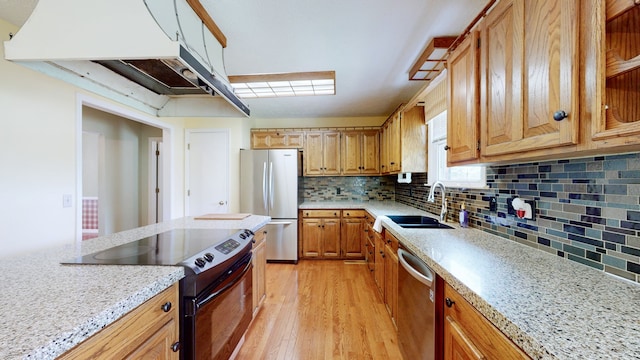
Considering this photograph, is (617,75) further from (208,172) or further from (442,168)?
(208,172)

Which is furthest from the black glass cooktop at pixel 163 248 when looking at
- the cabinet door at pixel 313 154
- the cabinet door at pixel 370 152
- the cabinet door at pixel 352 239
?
the cabinet door at pixel 370 152

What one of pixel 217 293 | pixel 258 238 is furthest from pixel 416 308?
pixel 258 238

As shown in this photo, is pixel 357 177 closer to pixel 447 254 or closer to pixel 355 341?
pixel 355 341

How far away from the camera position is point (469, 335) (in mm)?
842

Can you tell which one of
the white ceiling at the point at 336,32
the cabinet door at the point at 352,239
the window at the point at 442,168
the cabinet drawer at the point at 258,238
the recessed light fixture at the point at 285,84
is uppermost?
the white ceiling at the point at 336,32

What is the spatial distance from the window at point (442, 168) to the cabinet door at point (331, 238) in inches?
63.8

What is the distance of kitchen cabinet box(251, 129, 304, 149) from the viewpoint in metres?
4.03

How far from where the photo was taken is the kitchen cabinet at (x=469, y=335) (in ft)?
2.19

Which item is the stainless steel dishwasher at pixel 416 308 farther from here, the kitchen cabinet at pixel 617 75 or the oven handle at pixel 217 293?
the oven handle at pixel 217 293

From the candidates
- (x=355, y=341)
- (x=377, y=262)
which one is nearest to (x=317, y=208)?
(x=377, y=262)

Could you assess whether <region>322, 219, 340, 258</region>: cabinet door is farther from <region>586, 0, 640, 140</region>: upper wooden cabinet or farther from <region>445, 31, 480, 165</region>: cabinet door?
<region>586, 0, 640, 140</region>: upper wooden cabinet

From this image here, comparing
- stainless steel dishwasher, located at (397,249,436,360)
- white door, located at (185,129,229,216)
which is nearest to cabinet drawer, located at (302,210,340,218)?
white door, located at (185,129,229,216)

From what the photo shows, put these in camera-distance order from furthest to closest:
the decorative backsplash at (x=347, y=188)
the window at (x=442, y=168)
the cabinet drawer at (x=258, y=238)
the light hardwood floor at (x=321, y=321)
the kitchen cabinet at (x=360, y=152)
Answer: the decorative backsplash at (x=347, y=188)
the kitchen cabinet at (x=360, y=152)
the cabinet drawer at (x=258, y=238)
the window at (x=442, y=168)
the light hardwood floor at (x=321, y=321)

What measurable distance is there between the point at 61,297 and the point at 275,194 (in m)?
2.94
